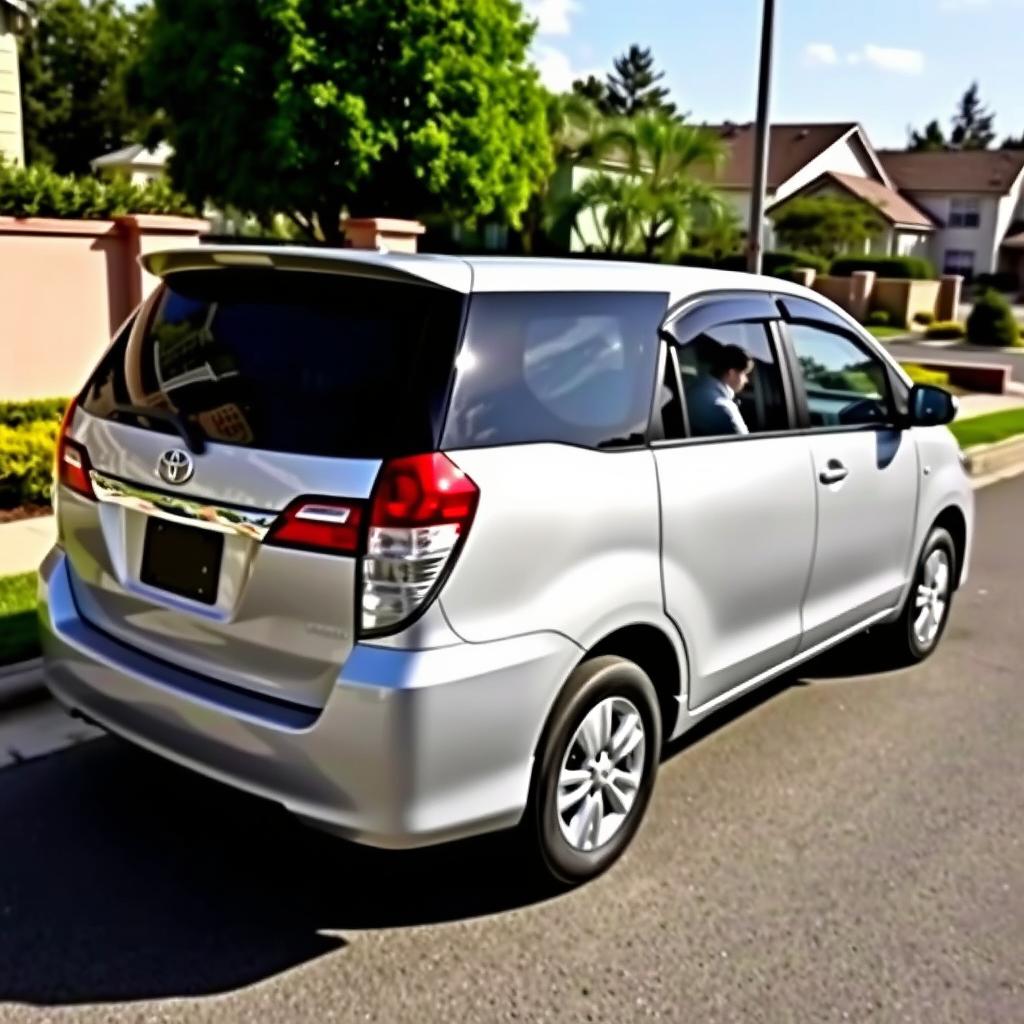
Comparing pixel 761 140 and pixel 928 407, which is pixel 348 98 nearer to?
pixel 761 140

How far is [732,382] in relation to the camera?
4047mm

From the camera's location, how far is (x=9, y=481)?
7152 mm

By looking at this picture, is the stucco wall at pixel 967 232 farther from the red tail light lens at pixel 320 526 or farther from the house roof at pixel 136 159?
the red tail light lens at pixel 320 526

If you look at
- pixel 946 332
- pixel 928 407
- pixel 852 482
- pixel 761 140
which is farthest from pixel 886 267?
pixel 852 482

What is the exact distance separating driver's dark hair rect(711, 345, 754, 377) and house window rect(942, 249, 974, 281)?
189 ft

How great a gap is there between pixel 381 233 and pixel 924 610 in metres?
6.24

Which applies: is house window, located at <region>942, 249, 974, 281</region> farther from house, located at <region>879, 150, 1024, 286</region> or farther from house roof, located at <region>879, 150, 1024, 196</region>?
house roof, located at <region>879, 150, 1024, 196</region>

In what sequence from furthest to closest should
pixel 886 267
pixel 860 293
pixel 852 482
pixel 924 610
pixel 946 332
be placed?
pixel 886 267
pixel 860 293
pixel 946 332
pixel 924 610
pixel 852 482

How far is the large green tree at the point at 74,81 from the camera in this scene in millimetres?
44656

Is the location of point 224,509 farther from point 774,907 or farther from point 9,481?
point 9,481

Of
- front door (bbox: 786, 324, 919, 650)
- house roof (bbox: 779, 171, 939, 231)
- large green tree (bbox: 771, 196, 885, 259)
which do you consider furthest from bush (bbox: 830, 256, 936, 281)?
front door (bbox: 786, 324, 919, 650)

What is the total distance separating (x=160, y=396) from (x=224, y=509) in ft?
1.79

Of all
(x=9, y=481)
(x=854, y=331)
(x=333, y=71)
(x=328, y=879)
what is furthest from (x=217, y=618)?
(x=333, y=71)

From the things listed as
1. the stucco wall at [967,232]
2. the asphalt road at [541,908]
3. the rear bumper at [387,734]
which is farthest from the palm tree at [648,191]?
the stucco wall at [967,232]
